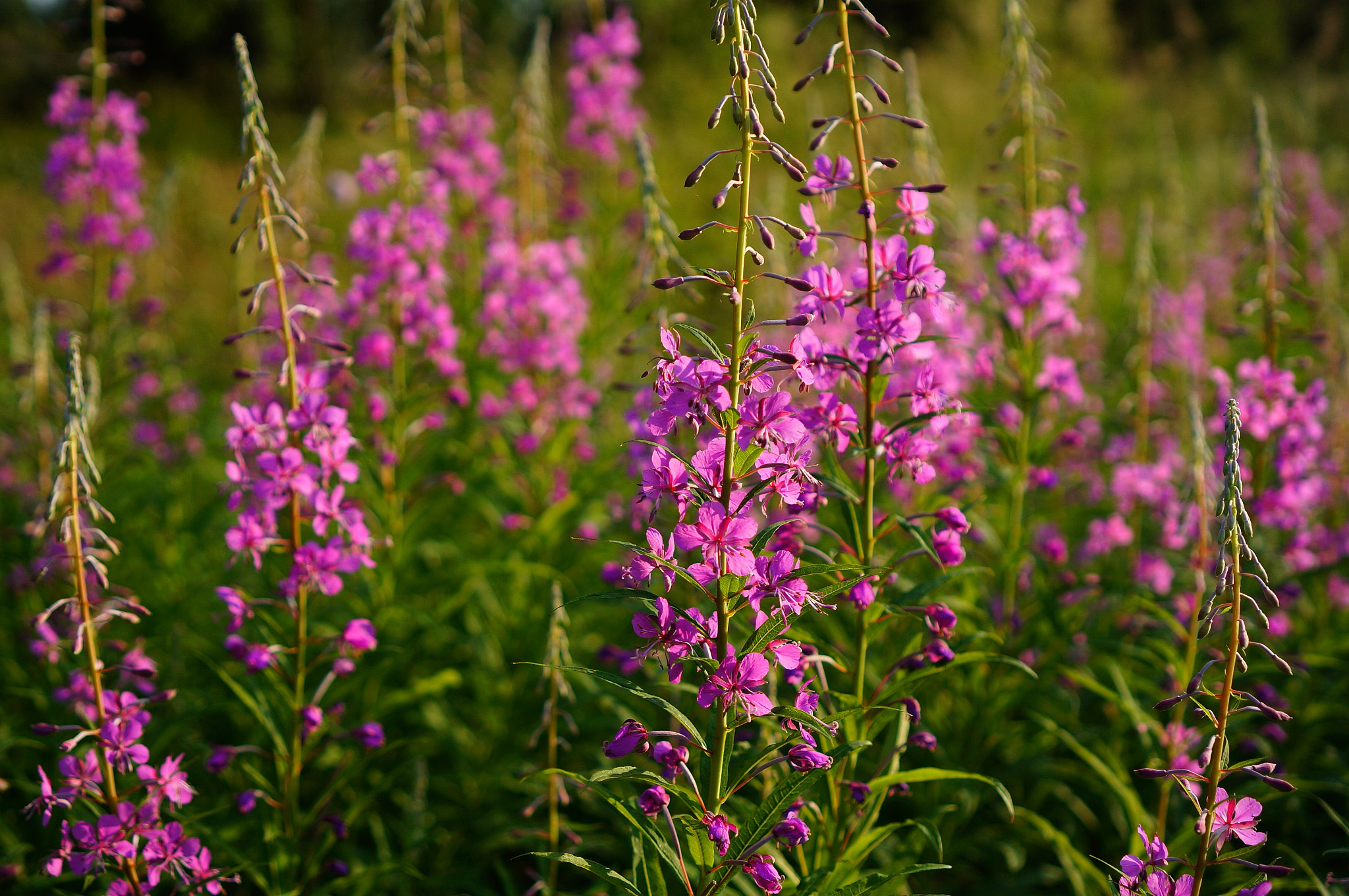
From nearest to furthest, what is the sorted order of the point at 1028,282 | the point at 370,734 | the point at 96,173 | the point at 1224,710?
the point at 1224,710
the point at 370,734
the point at 1028,282
the point at 96,173

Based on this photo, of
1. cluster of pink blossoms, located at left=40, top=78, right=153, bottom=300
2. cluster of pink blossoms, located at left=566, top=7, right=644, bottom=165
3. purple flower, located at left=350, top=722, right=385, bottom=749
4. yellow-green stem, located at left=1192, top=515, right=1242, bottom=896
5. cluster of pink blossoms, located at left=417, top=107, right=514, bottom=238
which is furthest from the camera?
cluster of pink blossoms, located at left=566, top=7, right=644, bottom=165

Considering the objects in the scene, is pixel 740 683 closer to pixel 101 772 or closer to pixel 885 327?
pixel 885 327

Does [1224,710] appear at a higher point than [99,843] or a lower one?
higher

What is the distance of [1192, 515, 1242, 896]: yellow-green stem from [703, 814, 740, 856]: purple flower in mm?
1012

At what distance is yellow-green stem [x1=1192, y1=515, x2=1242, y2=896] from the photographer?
1.87m

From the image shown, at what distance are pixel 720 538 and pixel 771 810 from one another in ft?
2.21

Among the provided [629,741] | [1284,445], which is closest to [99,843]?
[629,741]

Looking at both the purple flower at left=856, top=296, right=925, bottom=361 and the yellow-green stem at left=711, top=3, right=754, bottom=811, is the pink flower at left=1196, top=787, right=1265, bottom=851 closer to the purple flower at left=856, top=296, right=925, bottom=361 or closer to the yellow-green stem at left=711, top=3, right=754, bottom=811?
the yellow-green stem at left=711, top=3, right=754, bottom=811

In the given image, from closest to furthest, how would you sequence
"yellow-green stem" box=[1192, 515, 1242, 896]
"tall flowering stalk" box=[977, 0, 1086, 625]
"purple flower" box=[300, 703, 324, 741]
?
"yellow-green stem" box=[1192, 515, 1242, 896] < "purple flower" box=[300, 703, 324, 741] < "tall flowering stalk" box=[977, 0, 1086, 625]

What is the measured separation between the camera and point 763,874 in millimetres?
1850

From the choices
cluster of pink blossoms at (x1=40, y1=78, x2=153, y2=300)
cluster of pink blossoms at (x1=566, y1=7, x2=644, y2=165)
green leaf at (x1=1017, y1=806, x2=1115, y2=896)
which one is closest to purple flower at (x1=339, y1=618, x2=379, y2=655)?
green leaf at (x1=1017, y1=806, x2=1115, y2=896)

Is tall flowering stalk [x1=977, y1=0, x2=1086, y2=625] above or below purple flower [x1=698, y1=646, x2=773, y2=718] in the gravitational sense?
above

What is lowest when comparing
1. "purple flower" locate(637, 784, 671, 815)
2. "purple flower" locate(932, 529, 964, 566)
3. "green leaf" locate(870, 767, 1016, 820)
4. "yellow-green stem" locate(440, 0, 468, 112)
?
"green leaf" locate(870, 767, 1016, 820)

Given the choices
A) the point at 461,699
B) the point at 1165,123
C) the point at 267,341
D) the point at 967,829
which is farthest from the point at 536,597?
the point at 1165,123
